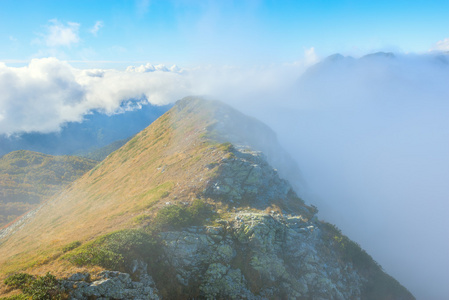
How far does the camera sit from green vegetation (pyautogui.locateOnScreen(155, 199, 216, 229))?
24.0 metres

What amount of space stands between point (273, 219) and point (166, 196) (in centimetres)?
1691

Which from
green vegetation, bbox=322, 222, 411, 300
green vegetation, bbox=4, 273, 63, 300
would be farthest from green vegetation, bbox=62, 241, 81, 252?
green vegetation, bbox=322, 222, 411, 300

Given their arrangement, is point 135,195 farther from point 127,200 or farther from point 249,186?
point 249,186

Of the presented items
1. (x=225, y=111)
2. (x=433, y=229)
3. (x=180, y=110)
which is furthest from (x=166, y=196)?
(x=433, y=229)

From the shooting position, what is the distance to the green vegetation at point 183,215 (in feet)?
78.7

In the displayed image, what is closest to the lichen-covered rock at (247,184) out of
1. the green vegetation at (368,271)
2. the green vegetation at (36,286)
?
the green vegetation at (368,271)

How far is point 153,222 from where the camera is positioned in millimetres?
23906

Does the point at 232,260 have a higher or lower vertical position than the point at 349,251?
higher

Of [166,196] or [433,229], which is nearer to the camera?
[166,196]

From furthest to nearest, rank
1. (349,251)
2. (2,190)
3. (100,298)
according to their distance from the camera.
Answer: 1. (2,190)
2. (349,251)
3. (100,298)

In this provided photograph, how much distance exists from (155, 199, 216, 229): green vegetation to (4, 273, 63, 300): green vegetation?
32.6 feet

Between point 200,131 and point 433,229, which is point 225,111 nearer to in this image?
point 200,131

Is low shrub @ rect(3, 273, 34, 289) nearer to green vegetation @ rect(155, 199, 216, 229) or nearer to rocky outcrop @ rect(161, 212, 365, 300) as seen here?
rocky outcrop @ rect(161, 212, 365, 300)

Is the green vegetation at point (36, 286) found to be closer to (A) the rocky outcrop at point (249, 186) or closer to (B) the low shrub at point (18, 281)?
(B) the low shrub at point (18, 281)
